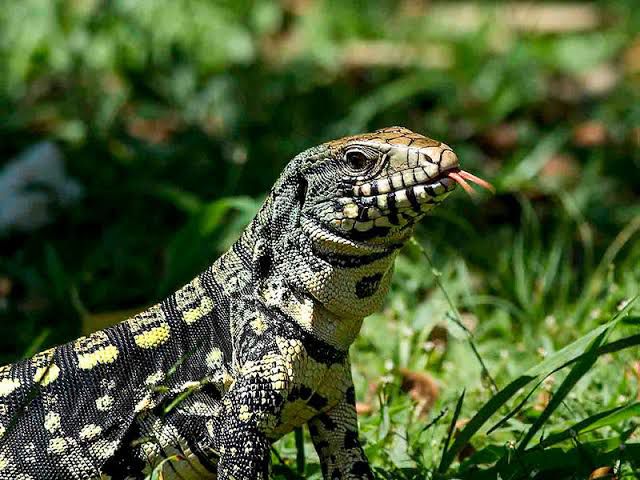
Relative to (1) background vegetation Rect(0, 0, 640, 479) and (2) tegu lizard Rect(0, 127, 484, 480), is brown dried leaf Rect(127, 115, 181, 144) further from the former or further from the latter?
(2) tegu lizard Rect(0, 127, 484, 480)

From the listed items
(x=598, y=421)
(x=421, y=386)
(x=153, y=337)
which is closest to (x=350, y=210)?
(x=153, y=337)

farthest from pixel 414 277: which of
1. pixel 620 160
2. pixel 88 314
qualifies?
pixel 620 160

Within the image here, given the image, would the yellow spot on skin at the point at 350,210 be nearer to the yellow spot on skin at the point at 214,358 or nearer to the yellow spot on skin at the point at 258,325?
the yellow spot on skin at the point at 258,325

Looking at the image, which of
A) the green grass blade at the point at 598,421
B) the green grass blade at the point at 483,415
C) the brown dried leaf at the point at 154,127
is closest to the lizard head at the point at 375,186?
the green grass blade at the point at 483,415

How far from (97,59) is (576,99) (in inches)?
139

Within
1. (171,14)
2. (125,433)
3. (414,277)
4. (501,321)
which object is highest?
(171,14)

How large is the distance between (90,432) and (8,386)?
355 mm

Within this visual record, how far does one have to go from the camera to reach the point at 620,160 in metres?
7.40

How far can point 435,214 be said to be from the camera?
21.1 ft

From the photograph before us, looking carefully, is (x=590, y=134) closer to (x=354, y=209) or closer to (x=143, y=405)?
(x=354, y=209)

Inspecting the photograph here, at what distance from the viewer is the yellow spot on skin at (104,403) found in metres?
3.70

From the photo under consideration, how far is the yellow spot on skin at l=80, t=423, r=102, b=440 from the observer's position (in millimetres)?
3686

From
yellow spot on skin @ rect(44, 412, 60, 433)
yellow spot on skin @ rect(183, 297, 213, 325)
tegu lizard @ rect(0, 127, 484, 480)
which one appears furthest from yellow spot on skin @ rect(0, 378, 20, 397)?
yellow spot on skin @ rect(183, 297, 213, 325)

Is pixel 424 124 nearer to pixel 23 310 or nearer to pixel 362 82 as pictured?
pixel 362 82
